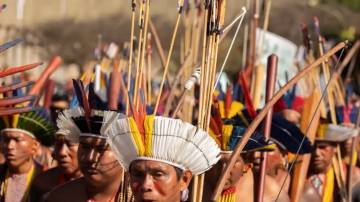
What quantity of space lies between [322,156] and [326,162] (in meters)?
0.05

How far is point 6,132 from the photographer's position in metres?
8.09

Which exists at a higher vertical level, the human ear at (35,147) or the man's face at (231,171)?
the man's face at (231,171)

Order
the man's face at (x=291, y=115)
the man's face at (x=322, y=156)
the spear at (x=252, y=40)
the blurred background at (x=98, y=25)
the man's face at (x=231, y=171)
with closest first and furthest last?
the man's face at (x=231, y=171) → the man's face at (x=291, y=115) → the man's face at (x=322, y=156) → the spear at (x=252, y=40) → the blurred background at (x=98, y=25)

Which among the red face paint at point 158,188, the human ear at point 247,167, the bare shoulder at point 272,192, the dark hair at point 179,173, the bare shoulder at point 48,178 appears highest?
the dark hair at point 179,173

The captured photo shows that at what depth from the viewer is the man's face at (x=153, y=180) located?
16.9ft

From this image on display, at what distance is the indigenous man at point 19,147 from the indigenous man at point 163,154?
285 centimetres

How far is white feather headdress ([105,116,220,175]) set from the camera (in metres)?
5.15

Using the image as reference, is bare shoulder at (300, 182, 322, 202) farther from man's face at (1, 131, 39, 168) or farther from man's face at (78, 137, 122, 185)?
man's face at (78, 137, 122, 185)

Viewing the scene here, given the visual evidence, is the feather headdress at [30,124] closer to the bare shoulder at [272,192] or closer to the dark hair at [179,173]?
the bare shoulder at [272,192]

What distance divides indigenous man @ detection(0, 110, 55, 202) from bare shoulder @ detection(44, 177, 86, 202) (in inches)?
60.0

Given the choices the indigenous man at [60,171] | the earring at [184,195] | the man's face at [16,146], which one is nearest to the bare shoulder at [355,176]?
the indigenous man at [60,171]

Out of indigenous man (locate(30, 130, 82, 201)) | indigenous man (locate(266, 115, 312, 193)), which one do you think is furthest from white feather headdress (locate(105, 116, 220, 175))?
indigenous man (locate(30, 130, 82, 201))

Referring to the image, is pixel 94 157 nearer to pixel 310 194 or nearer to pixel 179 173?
pixel 179 173

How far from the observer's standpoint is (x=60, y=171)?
786cm
